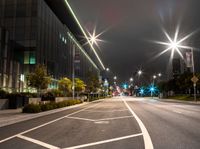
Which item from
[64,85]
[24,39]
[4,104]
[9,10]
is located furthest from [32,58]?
[4,104]

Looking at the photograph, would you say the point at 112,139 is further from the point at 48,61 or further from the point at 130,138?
the point at 48,61

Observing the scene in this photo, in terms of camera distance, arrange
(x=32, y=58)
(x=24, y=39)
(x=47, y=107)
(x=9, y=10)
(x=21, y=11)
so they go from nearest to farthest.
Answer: (x=47, y=107) < (x=32, y=58) < (x=24, y=39) < (x=21, y=11) < (x=9, y=10)

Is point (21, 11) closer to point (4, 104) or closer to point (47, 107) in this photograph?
point (4, 104)

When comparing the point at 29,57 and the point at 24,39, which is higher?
the point at 24,39

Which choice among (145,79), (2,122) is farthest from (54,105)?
(145,79)

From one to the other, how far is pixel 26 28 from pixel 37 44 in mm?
3779

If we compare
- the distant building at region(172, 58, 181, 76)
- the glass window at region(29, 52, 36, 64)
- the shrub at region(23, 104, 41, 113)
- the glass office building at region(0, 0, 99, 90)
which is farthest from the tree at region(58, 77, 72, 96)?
the distant building at region(172, 58, 181, 76)

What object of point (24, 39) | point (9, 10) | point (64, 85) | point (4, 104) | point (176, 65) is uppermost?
point (176, 65)

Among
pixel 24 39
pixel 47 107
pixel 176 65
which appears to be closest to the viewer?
pixel 47 107

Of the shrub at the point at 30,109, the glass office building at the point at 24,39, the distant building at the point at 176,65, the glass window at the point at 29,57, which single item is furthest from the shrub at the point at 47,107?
the distant building at the point at 176,65

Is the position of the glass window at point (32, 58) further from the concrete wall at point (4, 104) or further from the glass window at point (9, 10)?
the concrete wall at point (4, 104)

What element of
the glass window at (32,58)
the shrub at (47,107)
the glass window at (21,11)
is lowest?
the shrub at (47,107)

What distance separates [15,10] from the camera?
159 feet

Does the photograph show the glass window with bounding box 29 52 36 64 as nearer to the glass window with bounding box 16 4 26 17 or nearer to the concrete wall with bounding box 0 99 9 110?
the glass window with bounding box 16 4 26 17
